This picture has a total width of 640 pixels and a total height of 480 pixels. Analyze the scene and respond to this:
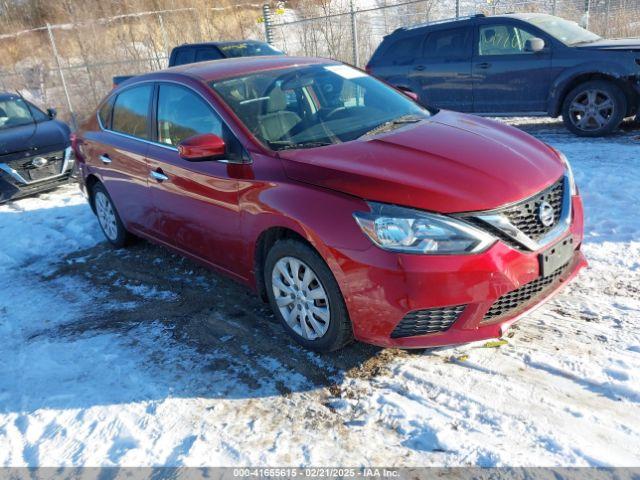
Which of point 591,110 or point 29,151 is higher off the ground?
point 29,151

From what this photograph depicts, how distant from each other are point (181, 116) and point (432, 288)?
2.56 m

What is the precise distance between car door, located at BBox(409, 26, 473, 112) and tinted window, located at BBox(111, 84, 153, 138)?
538 cm

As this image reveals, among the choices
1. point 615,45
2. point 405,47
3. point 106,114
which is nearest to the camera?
point 106,114

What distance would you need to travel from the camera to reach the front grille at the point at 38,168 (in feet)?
26.3

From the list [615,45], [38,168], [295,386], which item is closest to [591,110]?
[615,45]

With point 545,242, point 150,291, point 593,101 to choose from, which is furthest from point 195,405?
point 593,101

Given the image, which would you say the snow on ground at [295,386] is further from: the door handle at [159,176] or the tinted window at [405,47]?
the tinted window at [405,47]

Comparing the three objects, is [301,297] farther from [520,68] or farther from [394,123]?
[520,68]

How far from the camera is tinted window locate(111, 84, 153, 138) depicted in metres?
4.85

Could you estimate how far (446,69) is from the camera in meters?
9.17

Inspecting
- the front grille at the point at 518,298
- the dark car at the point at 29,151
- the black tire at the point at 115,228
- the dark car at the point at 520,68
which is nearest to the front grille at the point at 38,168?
the dark car at the point at 29,151

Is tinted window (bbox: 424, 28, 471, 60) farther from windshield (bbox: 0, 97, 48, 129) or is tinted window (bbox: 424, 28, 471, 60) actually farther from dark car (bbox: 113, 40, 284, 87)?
windshield (bbox: 0, 97, 48, 129)

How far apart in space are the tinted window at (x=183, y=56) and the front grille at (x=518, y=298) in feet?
33.6

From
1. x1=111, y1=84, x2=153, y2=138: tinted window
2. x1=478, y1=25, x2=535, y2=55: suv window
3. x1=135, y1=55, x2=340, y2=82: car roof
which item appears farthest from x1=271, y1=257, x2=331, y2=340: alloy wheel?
x1=478, y1=25, x2=535, y2=55: suv window
